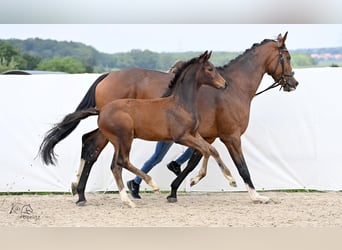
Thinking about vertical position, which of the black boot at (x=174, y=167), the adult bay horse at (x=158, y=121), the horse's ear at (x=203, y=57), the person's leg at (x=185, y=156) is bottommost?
the black boot at (x=174, y=167)

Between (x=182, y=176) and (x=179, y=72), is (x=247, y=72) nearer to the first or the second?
(x=179, y=72)

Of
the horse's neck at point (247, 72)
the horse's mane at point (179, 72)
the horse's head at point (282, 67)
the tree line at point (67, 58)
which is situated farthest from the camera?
the tree line at point (67, 58)

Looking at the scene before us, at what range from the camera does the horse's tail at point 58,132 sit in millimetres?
6336

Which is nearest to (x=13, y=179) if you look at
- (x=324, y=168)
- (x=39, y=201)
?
(x=39, y=201)

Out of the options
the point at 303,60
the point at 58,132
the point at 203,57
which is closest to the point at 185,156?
the point at 203,57

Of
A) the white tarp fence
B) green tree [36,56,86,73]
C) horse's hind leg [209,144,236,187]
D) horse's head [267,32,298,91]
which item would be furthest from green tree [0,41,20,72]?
horse's hind leg [209,144,236,187]

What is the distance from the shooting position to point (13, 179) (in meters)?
7.86

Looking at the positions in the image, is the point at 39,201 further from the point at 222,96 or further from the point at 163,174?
the point at 222,96

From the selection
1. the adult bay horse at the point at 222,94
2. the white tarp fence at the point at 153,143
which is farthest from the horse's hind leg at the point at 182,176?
the white tarp fence at the point at 153,143

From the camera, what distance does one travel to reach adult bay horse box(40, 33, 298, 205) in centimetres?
661

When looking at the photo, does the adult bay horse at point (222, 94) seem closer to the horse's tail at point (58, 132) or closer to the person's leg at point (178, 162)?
the horse's tail at point (58, 132)

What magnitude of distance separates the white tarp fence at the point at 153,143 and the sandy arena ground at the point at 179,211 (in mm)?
300

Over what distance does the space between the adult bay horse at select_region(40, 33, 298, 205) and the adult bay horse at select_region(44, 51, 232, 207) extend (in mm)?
429

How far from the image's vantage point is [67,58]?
71.1ft
